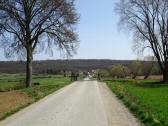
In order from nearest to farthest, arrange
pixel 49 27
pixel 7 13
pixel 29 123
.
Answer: pixel 29 123 < pixel 7 13 < pixel 49 27

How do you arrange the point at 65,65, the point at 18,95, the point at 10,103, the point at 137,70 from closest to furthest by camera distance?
the point at 10,103 → the point at 18,95 → the point at 137,70 → the point at 65,65

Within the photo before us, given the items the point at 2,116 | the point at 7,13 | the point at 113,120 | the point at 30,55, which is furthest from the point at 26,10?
the point at 113,120

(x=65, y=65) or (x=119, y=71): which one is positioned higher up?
(x=65, y=65)

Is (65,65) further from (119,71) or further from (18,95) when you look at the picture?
(18,95)

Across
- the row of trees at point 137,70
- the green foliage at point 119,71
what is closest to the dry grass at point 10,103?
the row of trees at point 137,70

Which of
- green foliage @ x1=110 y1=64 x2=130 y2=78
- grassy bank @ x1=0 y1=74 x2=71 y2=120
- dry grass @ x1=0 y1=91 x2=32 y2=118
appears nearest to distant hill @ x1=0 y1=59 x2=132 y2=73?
green foliage @ x1=110 y1=64 x2=130 y2=78

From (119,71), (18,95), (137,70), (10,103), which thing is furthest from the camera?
(119,71)

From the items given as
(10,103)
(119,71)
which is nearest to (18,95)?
(10,103)

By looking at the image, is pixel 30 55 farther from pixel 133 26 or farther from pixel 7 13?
pixel 133 26

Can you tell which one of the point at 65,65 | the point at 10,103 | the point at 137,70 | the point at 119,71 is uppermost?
the point at 65,65

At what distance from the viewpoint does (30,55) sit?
42.5 meters

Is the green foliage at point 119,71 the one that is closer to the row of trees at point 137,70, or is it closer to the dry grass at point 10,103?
the row of trees at point 137,70

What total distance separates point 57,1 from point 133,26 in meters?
22.9

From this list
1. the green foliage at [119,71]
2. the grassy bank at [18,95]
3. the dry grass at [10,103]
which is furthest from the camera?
the green foliage at [119,71]
